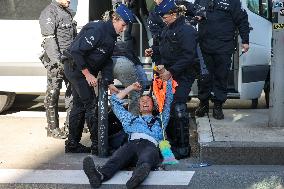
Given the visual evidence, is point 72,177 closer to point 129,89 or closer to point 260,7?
point 129,89

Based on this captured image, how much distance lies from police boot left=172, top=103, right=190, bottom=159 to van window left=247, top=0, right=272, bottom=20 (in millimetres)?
2777

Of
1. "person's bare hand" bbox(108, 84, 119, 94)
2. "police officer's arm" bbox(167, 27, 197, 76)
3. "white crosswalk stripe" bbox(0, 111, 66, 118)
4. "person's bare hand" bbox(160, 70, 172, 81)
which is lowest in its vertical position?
"white crosswalk stripe" bbox(0, 111, 66, 118)

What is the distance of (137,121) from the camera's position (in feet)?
22.6

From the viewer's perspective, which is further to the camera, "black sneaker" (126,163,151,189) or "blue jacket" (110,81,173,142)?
"blue jacket" (110,81,173,142)

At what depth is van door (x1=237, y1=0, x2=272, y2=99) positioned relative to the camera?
30.1ft

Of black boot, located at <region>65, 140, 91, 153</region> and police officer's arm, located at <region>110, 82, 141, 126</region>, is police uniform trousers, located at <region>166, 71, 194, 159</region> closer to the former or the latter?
police officer's arm, located at <region>110, 82, 141, 126</region>

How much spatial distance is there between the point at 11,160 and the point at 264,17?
4334mm

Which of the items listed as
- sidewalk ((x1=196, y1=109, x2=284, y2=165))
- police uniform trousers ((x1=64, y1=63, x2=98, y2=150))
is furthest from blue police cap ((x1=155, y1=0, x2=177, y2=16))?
sidewalk ((x1=196, y1=109, x2=284, y2=165))

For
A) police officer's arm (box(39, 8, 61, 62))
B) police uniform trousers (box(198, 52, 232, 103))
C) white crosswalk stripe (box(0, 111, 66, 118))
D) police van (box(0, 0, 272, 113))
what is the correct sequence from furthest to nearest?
white crosswalk stripe (box(0, 111, 66, 118)) → police van (box(0, 0, 272, 113)) → police uniform trousers (box(198, 52, 232, 103)) → police officer's arm (box(39, 8, 61, 62))

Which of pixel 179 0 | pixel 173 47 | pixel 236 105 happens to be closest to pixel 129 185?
pixel 173 47

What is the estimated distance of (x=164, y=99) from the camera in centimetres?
712

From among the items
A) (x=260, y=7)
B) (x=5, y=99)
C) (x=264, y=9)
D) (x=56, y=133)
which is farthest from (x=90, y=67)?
(x=264, y=9)

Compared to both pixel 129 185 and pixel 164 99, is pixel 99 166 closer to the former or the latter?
pixel 129 185

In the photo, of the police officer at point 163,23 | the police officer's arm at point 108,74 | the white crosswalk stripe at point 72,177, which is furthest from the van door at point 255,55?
the white crosswalk stripe at point 72,177
